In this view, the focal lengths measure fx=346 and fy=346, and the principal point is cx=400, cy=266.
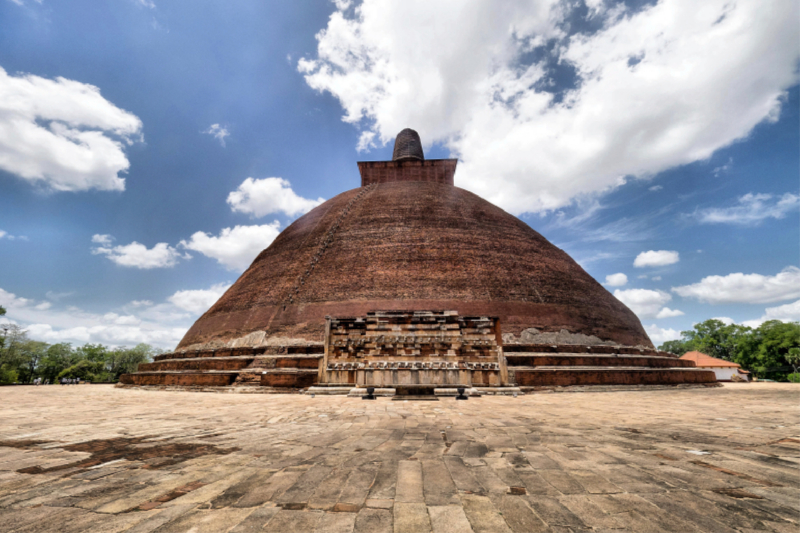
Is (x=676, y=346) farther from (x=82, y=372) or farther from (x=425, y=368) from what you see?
(x=82, y=372)

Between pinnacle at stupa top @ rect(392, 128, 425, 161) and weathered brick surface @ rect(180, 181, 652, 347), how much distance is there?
7.11 metres

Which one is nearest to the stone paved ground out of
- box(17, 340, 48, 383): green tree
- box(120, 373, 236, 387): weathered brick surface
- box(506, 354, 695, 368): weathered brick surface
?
box(506, 354, 695, 368): weathered brick surface

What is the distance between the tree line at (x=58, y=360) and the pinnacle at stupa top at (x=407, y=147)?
30044mm

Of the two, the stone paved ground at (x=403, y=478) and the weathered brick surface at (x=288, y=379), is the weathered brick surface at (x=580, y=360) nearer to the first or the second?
the weathered brick surface at (x=288, y=379)

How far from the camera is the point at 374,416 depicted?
5199mm

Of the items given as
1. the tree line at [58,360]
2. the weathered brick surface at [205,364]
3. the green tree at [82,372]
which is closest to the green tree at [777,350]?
the weathered brick surface at [205,364]

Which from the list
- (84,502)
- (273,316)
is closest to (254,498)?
(84,502)

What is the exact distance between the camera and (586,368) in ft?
39.8

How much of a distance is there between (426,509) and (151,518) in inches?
55.5

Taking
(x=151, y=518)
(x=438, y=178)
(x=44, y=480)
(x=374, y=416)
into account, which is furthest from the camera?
(x=438, y=178)

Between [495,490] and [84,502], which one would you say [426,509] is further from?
[84,502]

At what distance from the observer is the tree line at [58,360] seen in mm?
30828

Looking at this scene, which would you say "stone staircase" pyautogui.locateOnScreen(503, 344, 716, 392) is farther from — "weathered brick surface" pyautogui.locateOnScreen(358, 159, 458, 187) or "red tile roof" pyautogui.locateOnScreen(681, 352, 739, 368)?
"red tile roof" pyautogui.locateOnScreen(681, 352, 739, 368)

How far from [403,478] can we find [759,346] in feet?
179
